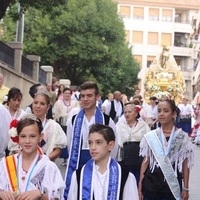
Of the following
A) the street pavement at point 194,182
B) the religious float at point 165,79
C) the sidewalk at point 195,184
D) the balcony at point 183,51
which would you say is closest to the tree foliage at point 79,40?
the religious float at point 165,79

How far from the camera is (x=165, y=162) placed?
723 cm

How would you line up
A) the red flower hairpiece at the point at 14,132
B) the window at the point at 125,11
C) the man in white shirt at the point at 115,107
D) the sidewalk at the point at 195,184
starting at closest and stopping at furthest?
the red flower hairpiece at the point at 14,132
the sidewalk at the point at 195,184
the man in white shirt at the point at 115,107
the window at the point at 125,11

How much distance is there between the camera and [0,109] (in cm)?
757

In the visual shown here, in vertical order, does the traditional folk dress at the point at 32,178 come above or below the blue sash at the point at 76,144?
below

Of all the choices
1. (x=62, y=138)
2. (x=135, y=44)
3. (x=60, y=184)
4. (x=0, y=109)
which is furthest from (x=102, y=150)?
(x=135, y=44)

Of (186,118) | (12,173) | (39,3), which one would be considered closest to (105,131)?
(12,173)

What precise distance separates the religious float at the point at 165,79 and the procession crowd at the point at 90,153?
Result: 35216 millimetres

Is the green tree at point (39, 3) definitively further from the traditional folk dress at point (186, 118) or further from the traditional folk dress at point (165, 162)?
the traditional folk dress at point (165, 162)

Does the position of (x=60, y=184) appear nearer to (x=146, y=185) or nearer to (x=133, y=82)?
(x=146, y=185)

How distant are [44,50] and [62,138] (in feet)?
136

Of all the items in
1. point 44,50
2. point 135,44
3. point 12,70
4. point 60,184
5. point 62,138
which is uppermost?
point 135,44

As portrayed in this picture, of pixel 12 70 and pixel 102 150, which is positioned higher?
pixel 12 70

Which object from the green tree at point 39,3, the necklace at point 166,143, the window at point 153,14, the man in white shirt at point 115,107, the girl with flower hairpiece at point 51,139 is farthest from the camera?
the window at point 153,14

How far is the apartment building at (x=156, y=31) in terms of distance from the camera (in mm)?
87688
